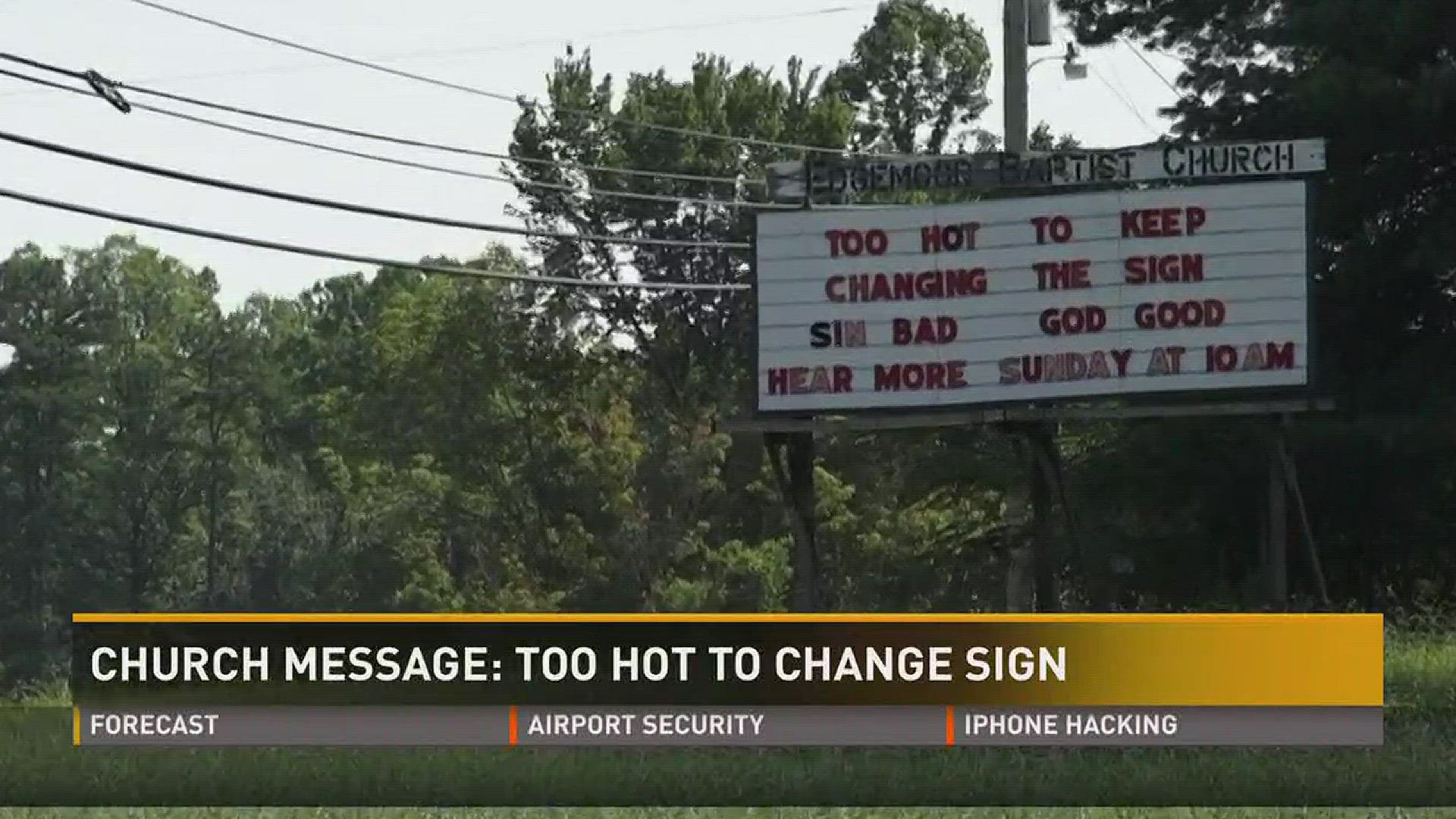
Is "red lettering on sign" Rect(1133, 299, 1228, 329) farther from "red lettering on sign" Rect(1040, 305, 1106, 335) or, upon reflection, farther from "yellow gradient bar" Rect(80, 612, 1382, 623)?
"yellow gradient bar" Rect(80, 612, 1382, 623)

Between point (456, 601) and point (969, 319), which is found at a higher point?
point (969, 319)

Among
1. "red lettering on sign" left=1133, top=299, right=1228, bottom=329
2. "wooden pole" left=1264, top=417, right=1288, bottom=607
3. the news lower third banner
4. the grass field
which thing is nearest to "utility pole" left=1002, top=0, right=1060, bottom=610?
"red lettering on sign" left=1133, top=299, right=1228, bottom=329

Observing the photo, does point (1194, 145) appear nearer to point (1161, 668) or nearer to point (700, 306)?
point (1161, 668)

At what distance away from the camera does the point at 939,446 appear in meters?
55.7

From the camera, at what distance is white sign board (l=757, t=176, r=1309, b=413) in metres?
25.8

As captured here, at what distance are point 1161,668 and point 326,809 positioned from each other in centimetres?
572

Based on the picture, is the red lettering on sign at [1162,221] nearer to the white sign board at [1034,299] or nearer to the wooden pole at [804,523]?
the white sign board at [1034,299]

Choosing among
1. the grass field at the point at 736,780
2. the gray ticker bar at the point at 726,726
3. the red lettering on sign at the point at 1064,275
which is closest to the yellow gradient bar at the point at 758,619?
the gray ticker bar at the point at 726,726

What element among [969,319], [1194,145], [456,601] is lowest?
[456,601]

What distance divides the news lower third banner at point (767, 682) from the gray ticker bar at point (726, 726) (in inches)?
0.7

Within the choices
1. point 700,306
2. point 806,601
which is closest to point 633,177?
point 700,306

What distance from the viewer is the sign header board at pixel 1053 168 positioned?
2589cm

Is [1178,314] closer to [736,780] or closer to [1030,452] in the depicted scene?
[1030,452]

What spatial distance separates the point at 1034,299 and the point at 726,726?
878 centimetres
